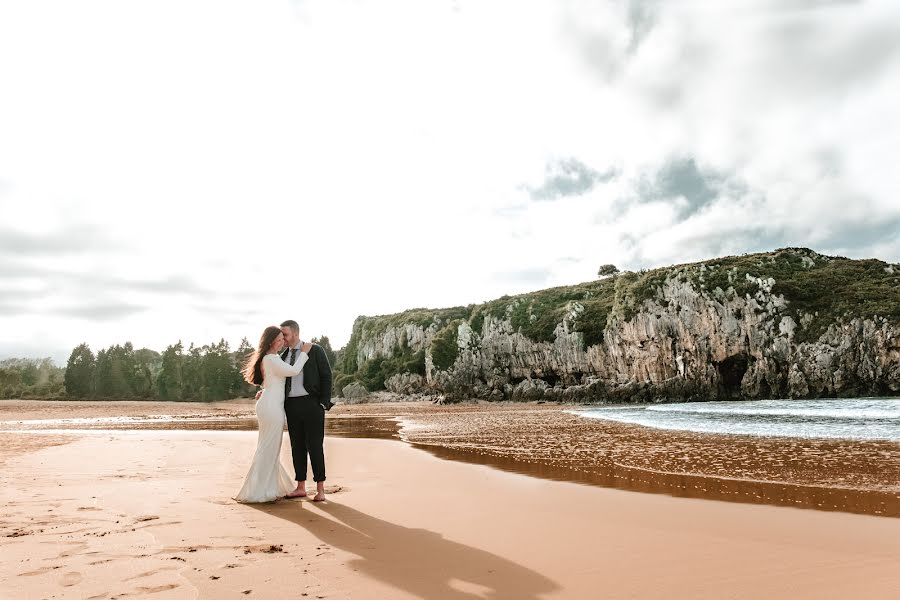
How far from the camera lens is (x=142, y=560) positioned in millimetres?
3322

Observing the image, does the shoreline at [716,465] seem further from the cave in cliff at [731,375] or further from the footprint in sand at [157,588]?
the cave in cliff at [731,375]

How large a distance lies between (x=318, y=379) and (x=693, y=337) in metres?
48.5

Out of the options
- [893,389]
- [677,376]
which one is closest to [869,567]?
[893,389]

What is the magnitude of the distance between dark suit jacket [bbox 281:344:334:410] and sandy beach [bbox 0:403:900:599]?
3.92 ft

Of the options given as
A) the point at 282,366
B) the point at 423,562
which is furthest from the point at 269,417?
the point at 423,562

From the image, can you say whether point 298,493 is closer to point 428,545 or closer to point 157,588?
point 428,545

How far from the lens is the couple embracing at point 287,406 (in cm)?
557

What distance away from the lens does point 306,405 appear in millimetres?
5848

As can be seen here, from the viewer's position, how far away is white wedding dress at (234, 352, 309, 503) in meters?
5.45

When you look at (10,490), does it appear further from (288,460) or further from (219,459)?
(288,460)

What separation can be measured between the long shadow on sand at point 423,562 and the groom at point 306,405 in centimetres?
112

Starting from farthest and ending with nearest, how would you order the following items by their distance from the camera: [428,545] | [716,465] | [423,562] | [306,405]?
[716,465]
[306,405]
[428,545]
[423,562]

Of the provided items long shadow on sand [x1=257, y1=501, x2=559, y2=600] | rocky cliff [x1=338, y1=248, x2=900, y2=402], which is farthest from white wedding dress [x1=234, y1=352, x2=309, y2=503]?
rocky cliff [x1=338, y1=248, x2=900, y2=402]

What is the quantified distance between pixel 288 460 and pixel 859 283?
2009 inches
